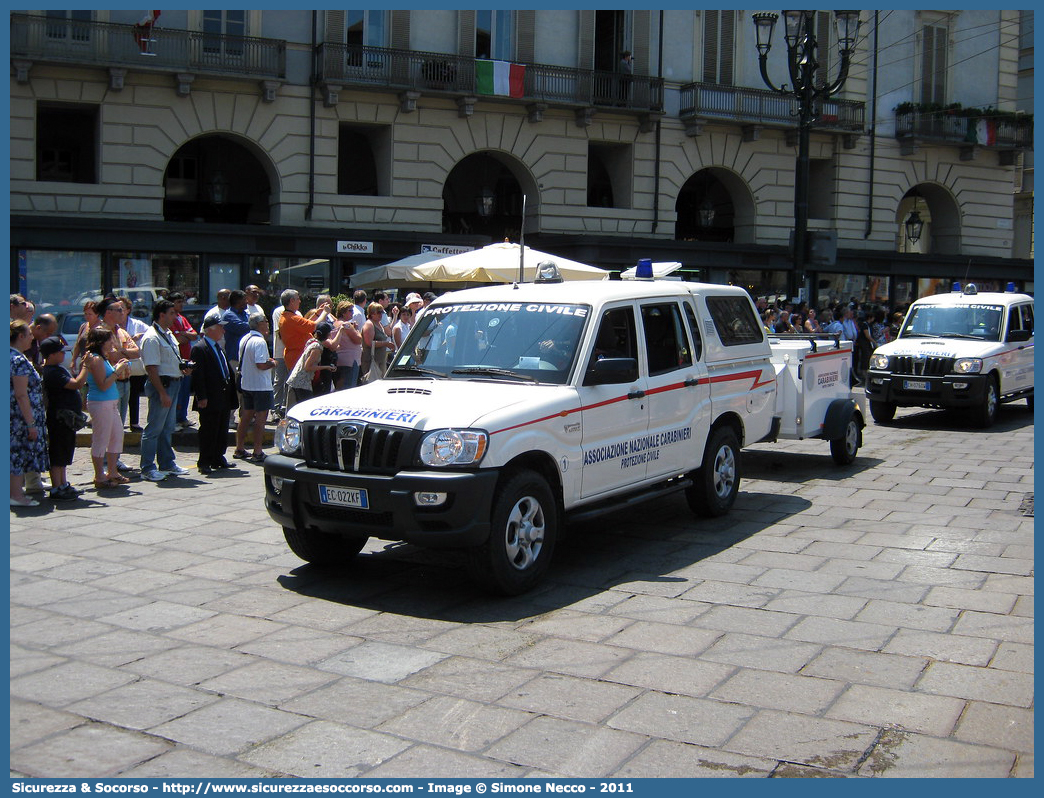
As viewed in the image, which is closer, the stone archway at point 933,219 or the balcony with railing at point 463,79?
the balcony with railing at point 463,79

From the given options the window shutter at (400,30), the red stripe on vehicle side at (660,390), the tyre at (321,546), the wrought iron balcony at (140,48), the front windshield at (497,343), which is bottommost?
the tyre at (321,546)

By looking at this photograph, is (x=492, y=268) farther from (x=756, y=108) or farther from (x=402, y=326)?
(x=756, y=108)

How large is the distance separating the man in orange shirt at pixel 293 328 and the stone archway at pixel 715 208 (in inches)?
784

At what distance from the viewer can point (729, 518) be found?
9469 mm

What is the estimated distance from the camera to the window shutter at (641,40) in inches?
1153

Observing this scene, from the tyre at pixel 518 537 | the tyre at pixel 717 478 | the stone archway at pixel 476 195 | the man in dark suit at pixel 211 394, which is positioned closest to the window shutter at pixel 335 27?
the stone archway at pixel 476 195

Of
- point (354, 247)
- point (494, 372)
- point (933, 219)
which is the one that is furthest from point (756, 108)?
point (494, 372)

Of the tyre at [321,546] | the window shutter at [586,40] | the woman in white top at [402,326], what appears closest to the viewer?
the tyre at [321,546]

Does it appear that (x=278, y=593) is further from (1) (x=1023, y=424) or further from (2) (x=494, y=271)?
(1) (x=1023, y=424)

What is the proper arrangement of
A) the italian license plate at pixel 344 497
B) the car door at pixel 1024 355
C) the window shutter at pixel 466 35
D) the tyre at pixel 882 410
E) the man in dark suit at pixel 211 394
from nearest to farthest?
the italian license plate at pixel 344 497
the man in dark suit at pixel 211 394
the tyre at pixel 882 410
the car door at pixel 1024 355
the window shutter at pixel 466 35

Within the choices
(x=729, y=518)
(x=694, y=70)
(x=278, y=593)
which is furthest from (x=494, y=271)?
(x=694, y=70)

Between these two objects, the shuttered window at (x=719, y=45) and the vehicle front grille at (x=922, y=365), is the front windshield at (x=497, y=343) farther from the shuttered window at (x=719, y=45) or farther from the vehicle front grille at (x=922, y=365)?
the shuttered window at (x=719, y=45)

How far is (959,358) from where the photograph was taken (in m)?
16.0

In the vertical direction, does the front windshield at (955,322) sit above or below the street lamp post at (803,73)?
below
